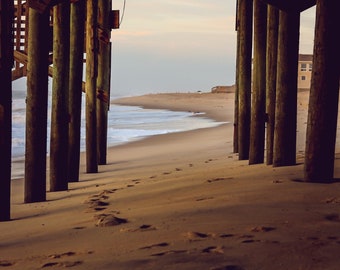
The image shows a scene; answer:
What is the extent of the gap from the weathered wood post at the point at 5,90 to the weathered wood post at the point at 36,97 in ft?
2.87

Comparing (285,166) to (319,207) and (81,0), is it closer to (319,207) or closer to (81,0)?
(319,207)

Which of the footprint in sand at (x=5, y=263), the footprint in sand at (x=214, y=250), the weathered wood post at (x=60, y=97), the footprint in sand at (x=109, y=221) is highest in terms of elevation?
the weathered wood post at (x=60, y=97)

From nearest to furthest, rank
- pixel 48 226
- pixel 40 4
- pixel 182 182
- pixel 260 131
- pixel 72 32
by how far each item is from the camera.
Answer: pixel 48 226 → pixel 40 4 → pixel 182 182 → pixel 260 131 → pixel 72 32

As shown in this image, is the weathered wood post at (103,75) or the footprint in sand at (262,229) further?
the weathered wood post at (103,75)

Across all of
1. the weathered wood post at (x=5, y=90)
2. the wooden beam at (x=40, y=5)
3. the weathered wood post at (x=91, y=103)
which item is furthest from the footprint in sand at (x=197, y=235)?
the weathered wood post at (x=91, y=103)

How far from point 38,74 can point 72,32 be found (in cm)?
224

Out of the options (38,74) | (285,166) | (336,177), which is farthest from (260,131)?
(38,74)

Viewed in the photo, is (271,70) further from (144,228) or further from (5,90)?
(144,228)

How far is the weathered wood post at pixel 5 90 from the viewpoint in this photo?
16.6ft

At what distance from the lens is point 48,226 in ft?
15.6

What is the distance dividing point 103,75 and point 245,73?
7.63ft

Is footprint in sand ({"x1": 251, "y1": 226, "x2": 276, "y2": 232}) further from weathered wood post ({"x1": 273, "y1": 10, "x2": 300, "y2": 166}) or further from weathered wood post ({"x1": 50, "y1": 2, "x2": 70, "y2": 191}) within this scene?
weathered wood post ({"x1": 50, "y1": 2, "x2": 70, "y2": 191})

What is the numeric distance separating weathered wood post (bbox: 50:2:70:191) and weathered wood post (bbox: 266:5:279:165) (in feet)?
7.32

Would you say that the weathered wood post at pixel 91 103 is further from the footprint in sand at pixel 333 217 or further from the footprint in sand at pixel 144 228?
the footprint in sand at pixel 333 217
